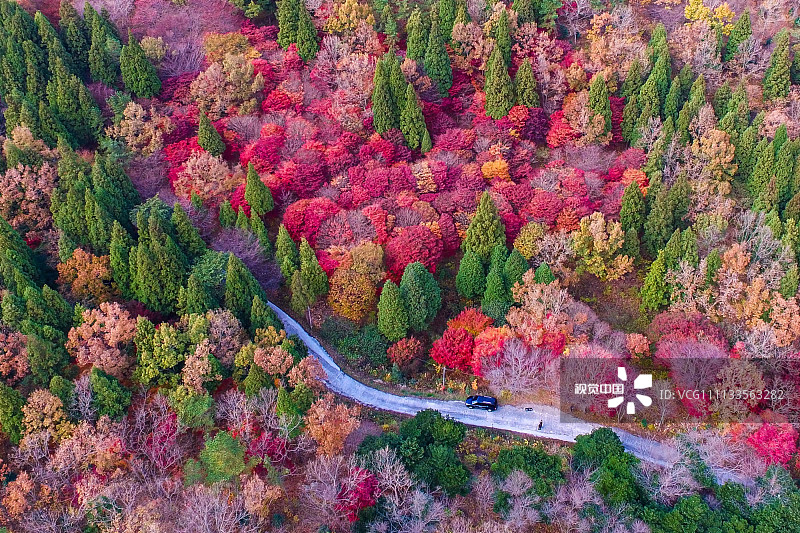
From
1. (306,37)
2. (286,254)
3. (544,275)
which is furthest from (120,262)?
(544,275)

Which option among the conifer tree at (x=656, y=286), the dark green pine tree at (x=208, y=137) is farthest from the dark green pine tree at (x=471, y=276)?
the dark green pine tree at (x=208, y=137)

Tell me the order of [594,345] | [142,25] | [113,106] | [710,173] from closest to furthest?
[594,345]
[710,173]
[113,106]
[142,25]

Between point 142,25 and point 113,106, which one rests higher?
point 142,25

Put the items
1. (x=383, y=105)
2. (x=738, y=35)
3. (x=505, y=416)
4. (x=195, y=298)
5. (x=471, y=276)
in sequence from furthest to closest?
(x=738, y=35) < (x=383, y=105) < (x=471, y=276) < (x=195, y=298) < (x=505, y=416)

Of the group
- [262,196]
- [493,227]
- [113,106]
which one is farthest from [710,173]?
[113,106]

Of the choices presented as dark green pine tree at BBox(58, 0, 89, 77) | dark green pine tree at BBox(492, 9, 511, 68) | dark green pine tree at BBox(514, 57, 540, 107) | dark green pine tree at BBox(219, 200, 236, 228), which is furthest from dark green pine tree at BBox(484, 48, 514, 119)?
dark green pine tree at BBox(58, 0, 89, 77)

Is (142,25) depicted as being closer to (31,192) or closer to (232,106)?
(232,106)

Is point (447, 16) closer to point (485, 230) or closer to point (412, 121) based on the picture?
point (412, 121)
